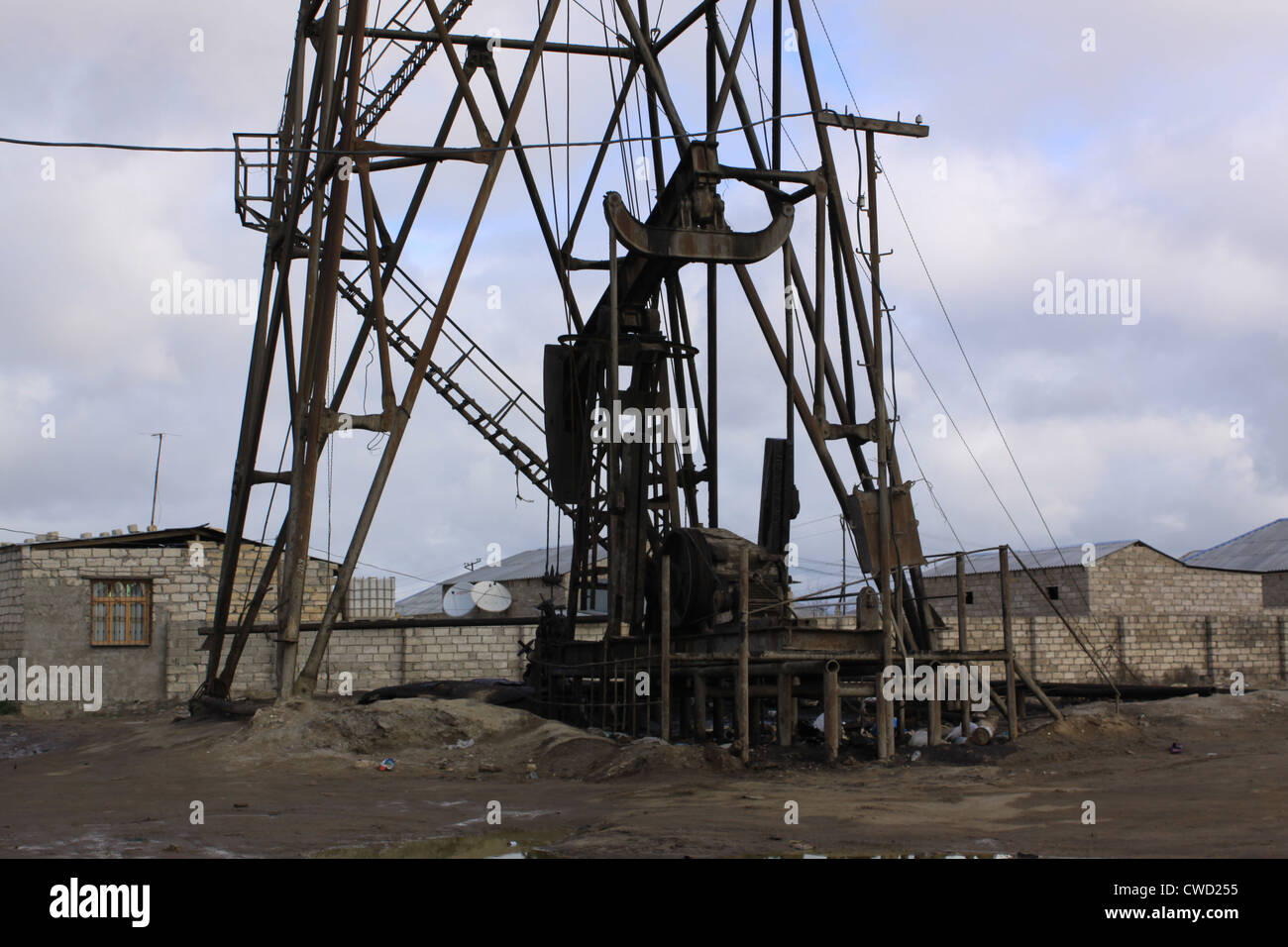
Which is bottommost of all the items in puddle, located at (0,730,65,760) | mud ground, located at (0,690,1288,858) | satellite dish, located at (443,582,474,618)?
puddle, located at (0,730,65,760)

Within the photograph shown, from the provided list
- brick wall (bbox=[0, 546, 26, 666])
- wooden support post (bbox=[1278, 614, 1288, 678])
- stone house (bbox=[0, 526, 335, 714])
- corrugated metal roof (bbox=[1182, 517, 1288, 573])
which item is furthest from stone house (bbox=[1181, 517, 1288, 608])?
brick wall (bbox=[0, 546, 26, 666])

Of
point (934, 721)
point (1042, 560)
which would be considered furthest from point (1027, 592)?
point (934, 721)

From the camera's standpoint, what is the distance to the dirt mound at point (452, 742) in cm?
1191

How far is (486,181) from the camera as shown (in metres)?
14.9

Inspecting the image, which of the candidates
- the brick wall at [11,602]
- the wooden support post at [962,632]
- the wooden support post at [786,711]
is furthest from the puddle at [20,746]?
the wooden support post at [962,632]

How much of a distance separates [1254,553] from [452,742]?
126 ft

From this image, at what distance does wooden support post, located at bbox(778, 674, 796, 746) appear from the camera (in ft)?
41.2

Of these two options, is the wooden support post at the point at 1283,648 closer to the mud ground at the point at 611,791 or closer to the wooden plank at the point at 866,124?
the mud ground at the point at 611,791

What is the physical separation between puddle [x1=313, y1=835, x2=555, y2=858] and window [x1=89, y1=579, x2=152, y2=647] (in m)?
17.3

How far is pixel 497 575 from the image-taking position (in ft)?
135

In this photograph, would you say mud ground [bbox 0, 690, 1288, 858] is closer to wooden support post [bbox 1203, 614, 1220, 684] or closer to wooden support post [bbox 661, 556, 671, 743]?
wooden support post [bbox 661, 556, 671, 743]

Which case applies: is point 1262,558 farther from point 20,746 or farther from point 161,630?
point 20,746
